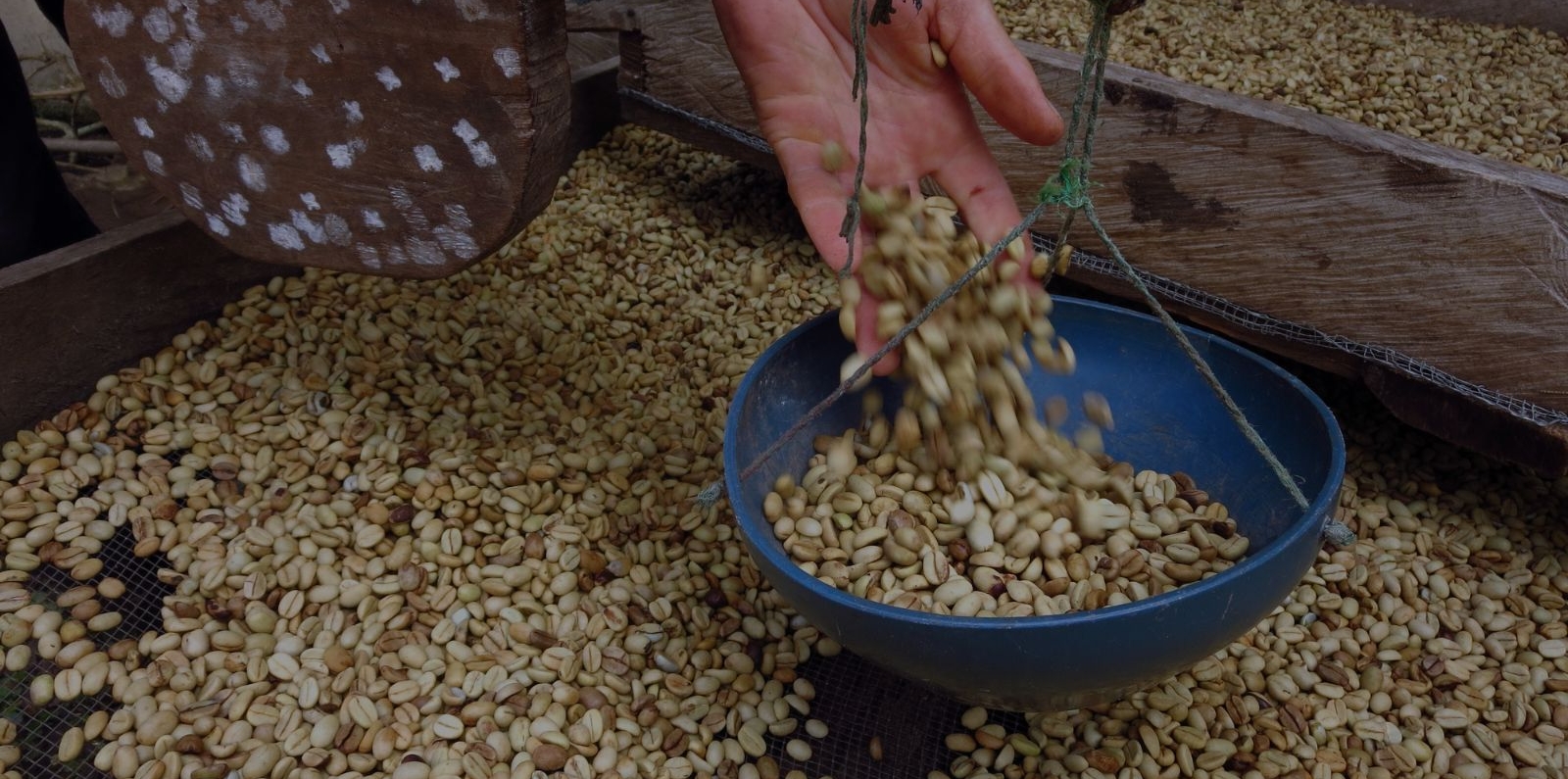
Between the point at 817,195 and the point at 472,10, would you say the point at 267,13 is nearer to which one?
the point at 472,10

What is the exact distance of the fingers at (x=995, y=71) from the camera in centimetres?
147

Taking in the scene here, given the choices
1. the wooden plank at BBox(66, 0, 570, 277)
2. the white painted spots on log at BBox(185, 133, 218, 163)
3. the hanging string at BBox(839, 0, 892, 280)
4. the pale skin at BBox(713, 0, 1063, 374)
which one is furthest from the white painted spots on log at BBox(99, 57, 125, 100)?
the hanging string at BBox(839, 0, 892, 280)

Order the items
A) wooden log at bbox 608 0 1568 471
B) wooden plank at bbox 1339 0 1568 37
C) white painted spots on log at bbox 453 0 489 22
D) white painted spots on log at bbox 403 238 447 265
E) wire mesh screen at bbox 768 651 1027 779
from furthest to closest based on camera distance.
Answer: wooden plank at bbox 1339 0 1568 37 < wooden log at bbox 608 0 1568 471 < wire mesh screen at bbox 768 651 1027 779 < white painted spots on log at bbox 403 238 447 265 < white painted spots on log at bbox 453 0 489 22

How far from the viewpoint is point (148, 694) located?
1.52m

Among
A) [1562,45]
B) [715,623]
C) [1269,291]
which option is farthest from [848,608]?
[1562,45]

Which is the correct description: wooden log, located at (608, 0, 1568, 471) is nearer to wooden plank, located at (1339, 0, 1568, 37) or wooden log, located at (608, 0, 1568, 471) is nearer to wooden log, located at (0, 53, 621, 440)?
wooden log, located at (0, 53, 621, 440)

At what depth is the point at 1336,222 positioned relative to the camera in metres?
1.82

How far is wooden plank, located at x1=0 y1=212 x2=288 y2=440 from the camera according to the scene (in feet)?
6.04

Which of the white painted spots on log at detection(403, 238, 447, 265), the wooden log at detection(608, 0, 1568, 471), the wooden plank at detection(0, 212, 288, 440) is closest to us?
the white painted spots on log at detection(403, 238, 447, 265)

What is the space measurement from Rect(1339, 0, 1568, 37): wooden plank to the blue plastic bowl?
105 inches

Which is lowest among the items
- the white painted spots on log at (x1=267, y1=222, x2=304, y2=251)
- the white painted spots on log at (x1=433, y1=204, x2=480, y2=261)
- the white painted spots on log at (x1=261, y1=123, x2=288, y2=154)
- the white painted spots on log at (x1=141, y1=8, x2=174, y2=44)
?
the white painted spots on log at (x1=267, y1=222, x2=304, y2=251)

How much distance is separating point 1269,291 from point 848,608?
1.25 metres

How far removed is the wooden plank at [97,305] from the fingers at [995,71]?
1498 mm

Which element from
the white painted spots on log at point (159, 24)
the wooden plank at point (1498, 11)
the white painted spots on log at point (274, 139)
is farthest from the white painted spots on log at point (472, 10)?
the wooden plank at point (1498, 11)
